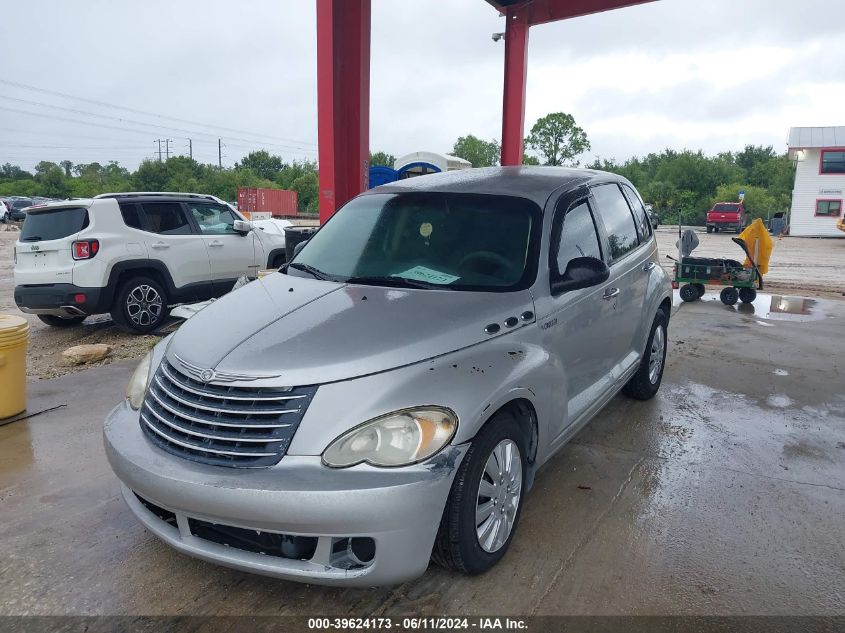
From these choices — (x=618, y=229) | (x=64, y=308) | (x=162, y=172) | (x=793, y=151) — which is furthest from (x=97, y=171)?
(x=618, y=229)

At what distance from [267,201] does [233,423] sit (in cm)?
4324

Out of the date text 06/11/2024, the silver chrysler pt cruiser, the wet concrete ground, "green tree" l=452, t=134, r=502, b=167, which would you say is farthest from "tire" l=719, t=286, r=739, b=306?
"green tree" l=452, t=134, r=502, b=167

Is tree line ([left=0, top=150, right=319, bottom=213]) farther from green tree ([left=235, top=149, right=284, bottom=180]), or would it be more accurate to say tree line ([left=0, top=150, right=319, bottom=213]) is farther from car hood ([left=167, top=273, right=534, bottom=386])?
car hood ([left=167, top=273, right=534, bottom=386])

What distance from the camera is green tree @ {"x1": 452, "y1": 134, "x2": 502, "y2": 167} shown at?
67938mm

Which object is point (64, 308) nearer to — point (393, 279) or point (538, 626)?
point (393, 279)

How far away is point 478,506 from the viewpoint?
271 cm

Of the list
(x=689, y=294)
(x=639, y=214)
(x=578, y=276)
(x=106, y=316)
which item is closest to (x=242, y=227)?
(x=106, y=316)

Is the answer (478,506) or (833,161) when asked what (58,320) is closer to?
(478,506)

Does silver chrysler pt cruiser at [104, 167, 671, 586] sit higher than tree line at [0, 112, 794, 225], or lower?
lower

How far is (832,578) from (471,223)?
2463 mm

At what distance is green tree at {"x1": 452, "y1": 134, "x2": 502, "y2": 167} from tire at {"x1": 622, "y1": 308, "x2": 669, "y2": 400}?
63.9m

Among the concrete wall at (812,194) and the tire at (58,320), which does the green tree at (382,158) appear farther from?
the tire at (58,320)

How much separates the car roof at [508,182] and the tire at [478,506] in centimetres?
147

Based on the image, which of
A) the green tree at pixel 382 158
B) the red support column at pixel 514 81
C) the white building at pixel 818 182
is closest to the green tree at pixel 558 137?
the green tree at pixel 382 158
